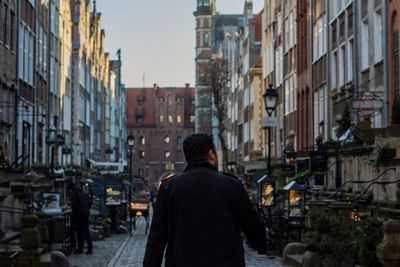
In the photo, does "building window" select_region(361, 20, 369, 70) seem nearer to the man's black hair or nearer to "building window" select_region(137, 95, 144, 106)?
the man's black hair

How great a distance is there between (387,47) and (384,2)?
139cm

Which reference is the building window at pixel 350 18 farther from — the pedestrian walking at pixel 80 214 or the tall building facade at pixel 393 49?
the pedestrian walking at pixel 80 214

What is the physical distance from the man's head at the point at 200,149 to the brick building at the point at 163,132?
138 meters

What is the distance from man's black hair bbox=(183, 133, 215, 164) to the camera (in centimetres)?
682

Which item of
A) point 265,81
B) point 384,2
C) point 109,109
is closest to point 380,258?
point 384,2

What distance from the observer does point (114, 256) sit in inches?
936

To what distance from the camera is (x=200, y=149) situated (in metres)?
6.82

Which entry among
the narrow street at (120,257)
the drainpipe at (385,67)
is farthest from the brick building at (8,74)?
the drainpipe at (385,67)

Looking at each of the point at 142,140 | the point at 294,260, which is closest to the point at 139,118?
the point at 142,140

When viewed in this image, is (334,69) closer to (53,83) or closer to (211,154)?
(53,83)

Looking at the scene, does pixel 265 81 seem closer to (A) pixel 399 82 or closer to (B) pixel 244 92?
(B) pixel 244 92

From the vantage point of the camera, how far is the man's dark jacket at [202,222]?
21.6 feet

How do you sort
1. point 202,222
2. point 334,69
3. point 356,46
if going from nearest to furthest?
point 202,222 < point 356,46 < point 334,69

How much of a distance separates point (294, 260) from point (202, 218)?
12388 mm
